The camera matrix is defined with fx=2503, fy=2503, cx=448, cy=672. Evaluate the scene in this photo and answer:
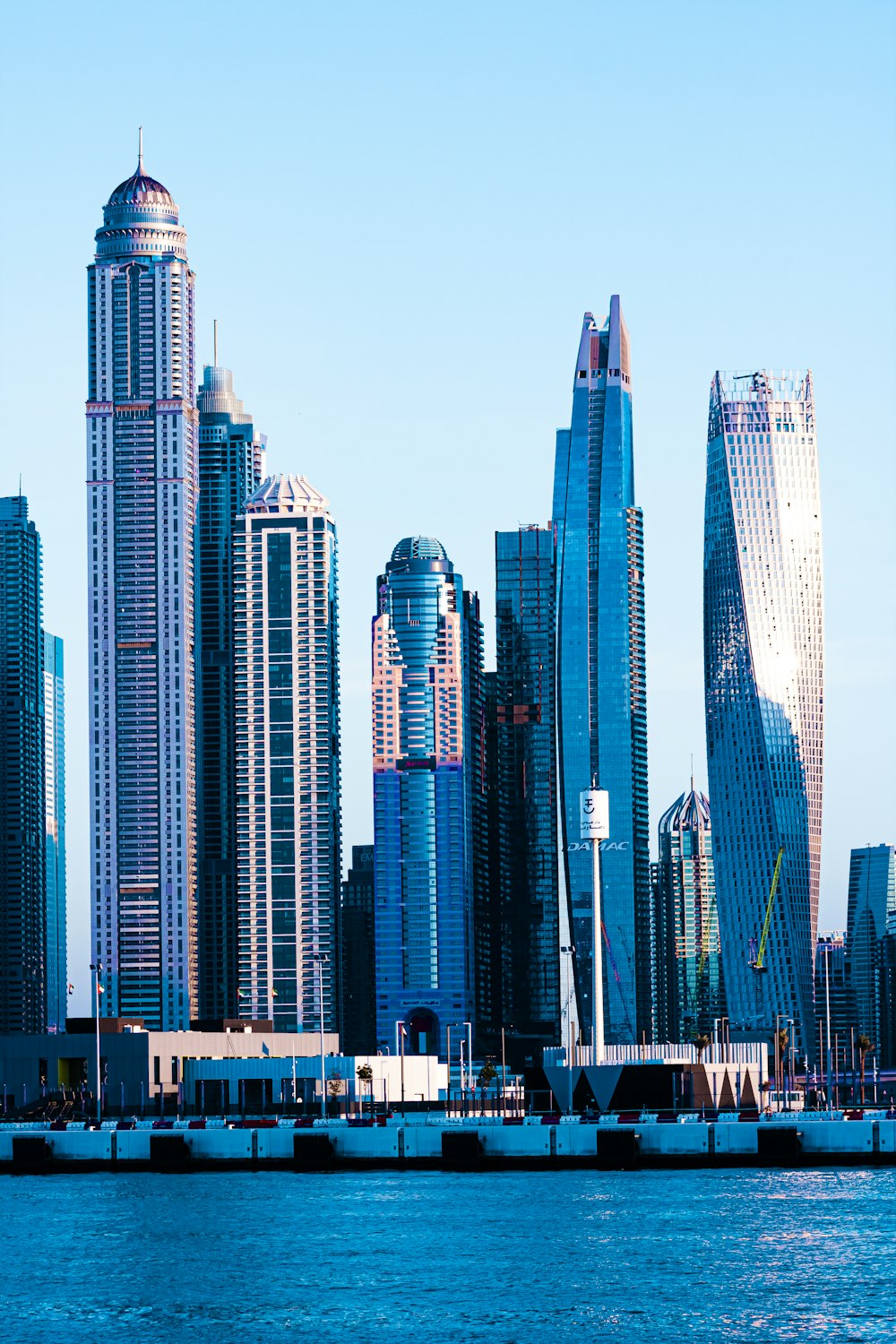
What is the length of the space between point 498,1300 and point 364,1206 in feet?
146

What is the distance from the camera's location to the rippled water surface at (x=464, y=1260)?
102750 millimetres

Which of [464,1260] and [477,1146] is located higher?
[477,1146]

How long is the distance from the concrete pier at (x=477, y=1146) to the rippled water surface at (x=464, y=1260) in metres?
4.67

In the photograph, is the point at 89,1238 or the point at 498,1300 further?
the point at 89,1238

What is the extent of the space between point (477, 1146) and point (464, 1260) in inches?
2050

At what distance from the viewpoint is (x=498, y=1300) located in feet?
357

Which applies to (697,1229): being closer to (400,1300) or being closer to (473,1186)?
(400,1300)

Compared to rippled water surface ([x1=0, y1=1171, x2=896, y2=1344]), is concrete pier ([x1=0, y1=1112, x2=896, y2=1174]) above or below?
above

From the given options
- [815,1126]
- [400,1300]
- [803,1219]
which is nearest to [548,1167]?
[815,1126]

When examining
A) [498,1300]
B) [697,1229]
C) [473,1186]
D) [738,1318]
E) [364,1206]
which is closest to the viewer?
[738,1318]

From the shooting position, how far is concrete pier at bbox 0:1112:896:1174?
16975 centimetres

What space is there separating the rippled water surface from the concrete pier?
467 cm

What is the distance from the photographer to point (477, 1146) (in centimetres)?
17438

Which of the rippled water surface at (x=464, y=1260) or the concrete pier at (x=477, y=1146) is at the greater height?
the concrete pier at (x=477, y=1146)
